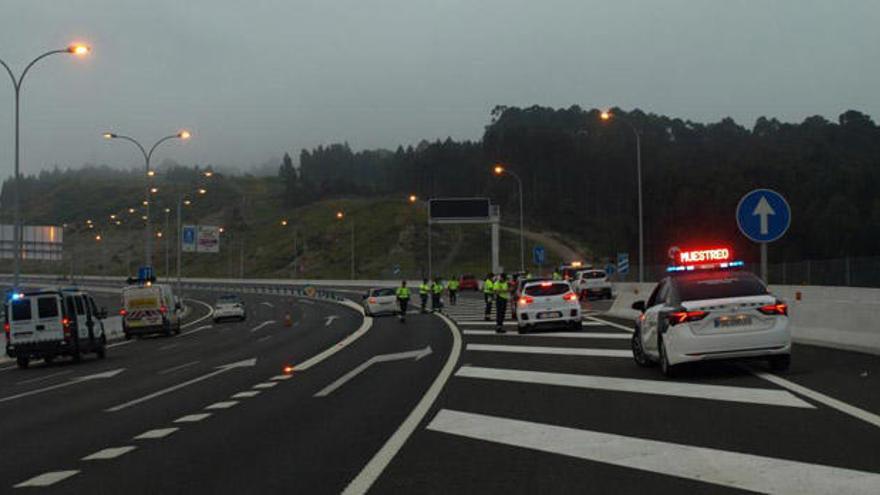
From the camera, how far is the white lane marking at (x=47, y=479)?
25.1 feet

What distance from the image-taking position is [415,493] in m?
6.79

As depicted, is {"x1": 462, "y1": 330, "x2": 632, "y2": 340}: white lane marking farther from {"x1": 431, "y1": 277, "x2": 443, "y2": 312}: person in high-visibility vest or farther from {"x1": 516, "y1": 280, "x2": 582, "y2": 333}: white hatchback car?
{"x1": 431, "y1": 277, "x2": 443, "y2": 312}: person in high-visibility vest

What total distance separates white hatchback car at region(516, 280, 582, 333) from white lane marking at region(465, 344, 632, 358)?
12.2ft

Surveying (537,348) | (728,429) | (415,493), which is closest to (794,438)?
(728,429)

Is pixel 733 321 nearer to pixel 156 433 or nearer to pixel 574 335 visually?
pixel 156 433

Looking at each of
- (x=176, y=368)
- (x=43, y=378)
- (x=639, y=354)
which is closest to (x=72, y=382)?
(x=43, y=378)

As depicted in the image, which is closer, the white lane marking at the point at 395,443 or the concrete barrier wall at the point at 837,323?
the white lane marking at the point at 395,443

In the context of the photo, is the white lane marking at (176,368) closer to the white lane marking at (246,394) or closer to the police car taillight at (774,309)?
the white lane marking at (246,394)

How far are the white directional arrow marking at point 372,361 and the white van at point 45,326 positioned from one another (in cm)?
916

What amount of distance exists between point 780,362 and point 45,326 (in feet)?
60.6

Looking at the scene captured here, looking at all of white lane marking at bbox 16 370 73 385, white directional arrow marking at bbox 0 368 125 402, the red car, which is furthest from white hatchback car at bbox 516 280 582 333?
the red car

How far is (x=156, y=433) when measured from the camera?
409 inches

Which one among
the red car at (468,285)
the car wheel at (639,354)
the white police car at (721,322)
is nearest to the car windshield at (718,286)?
the white police car at (721,322)

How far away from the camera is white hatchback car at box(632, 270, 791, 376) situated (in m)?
12.8
